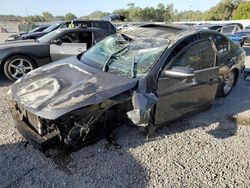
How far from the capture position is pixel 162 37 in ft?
12.0

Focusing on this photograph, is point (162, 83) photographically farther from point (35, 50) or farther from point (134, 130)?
point (35, 50)

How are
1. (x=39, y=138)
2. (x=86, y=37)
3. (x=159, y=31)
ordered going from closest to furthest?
(x=39, y=138) < (x=159, y=31) < (x=86, y=37)

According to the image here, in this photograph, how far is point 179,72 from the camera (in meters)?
3.22

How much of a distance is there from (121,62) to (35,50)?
11.2 ft

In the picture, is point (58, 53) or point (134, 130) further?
point (58, 53)

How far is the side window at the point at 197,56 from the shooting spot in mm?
3556

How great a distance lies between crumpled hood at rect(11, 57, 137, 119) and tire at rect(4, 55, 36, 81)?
104 inches

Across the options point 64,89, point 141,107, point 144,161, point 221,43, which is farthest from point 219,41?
point 64,89

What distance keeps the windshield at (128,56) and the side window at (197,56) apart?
309 millimetres

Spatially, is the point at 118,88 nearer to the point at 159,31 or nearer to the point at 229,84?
the point at 159,31

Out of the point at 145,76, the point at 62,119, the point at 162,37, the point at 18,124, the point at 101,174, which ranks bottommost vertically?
the point at 101,174

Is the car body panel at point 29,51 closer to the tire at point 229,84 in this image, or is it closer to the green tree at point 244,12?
the tire at point 229,84

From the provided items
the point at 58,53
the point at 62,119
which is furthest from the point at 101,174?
the point at 58,53

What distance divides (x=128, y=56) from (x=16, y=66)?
3.53 metres
